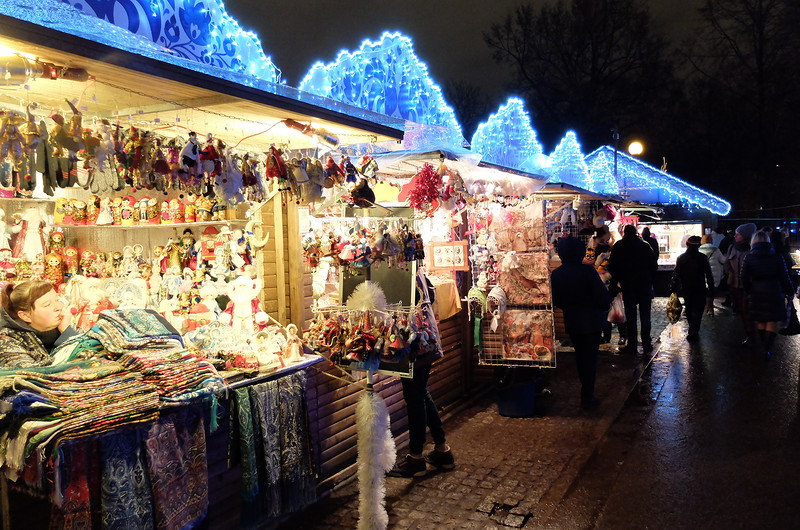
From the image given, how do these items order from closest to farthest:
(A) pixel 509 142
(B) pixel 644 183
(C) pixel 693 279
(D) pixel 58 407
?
(D) pixel 58 407 → (A) pixel 509 142 → (C) pixel 693 279 → (B) pixel 644 183

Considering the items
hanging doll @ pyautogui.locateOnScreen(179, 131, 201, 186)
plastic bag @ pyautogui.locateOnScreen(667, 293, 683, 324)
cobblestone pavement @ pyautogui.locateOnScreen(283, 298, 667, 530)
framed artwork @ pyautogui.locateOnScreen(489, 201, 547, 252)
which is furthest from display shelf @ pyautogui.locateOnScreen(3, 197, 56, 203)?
plastic bag @ pyautogui.locateOnScreen(667, 293, 683, 324)

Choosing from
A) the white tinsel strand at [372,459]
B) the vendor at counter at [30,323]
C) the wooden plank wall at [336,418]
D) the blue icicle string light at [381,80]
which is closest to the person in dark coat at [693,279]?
the wooden plank wall at [336,418]

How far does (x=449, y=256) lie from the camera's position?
22.2 ft

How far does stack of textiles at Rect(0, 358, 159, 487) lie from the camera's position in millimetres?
2824

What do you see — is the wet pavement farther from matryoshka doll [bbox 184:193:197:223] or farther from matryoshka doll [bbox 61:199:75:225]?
matryoshka doll [bbox 61:199:75:225]

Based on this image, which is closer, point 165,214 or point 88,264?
point 165,214

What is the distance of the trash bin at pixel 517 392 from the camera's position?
6855 millimetres

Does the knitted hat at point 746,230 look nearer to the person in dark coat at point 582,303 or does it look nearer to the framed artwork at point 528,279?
the person in dark coat at point 582,303

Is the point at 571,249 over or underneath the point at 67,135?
underneath

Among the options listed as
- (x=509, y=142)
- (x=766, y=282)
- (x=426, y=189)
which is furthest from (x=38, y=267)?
(x=766, y=282)

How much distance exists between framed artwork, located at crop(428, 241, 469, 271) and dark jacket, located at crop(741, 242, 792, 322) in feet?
15.9

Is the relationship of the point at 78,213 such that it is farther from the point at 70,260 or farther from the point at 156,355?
the point at 156,355

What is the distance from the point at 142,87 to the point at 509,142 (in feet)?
16.4

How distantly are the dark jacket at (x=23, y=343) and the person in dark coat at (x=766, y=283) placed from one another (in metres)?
8.74
